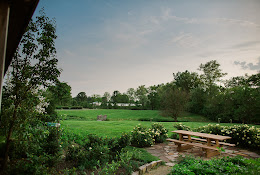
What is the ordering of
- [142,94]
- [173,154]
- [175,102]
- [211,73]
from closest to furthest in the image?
1. [173,154]
2. [175,102]
3. [211,73]
4. [142,94]

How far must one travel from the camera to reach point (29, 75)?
4.00 meters

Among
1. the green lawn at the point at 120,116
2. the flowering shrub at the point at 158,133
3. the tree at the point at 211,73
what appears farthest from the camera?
the tree at the point at 211,73

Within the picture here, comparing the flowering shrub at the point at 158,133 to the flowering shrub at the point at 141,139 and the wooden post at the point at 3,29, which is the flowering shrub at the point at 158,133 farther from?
the wooden post at the point at 3,29

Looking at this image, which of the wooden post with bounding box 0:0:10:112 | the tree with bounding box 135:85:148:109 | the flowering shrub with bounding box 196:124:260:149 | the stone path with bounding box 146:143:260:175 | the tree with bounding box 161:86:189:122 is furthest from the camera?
the tree with bounding box 135:85:148:109

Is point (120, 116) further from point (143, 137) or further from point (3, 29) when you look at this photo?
point (3, 29)

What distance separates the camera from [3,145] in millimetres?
4270

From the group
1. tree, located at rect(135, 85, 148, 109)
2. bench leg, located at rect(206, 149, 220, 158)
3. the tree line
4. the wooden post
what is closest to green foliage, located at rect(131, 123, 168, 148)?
bench leg, located at rect(206, 149, 220, 158)

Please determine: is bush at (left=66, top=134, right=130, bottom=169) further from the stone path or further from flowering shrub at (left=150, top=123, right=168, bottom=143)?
flowering shrub at (left=150, top=123, right=168, bottom=143)

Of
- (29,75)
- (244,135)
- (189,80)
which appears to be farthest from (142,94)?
(29,75)

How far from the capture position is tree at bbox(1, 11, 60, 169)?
3785mm

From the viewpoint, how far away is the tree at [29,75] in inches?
149

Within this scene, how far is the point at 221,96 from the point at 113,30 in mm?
21299

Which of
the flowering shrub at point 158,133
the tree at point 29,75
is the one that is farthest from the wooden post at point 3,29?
the flowering shrub at point 158,133

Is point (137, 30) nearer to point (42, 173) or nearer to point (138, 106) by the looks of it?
point (42, 173)
